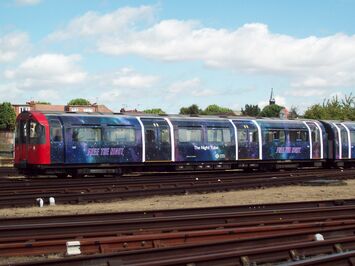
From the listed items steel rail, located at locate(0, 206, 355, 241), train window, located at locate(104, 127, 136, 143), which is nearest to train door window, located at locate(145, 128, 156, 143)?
train window, located at locate(104, 127, 136, 143)

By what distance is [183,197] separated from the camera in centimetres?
1802

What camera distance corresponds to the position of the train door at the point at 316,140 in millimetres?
33188

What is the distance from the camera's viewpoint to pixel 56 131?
24.1m

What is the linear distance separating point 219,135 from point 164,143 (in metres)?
3.52

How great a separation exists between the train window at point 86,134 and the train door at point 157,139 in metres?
2.45

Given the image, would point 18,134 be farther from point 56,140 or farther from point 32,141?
point 56,140

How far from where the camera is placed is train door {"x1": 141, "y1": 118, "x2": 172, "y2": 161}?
87.1ft

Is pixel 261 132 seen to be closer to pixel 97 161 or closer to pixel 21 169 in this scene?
pixel 97 161

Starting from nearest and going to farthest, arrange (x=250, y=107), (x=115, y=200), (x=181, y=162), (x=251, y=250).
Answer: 1. (x=251, y=250)
2. (x=115, y=200)
3. (x=181, y=162)
4. (x=250, y=107)

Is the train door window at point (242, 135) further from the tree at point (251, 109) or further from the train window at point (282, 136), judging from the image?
the tree at point (251, 109)

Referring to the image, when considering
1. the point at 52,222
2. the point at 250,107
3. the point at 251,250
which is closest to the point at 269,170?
the point at 52,222

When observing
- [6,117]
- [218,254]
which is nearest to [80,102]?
[6,117]

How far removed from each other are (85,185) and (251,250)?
12.8 metres

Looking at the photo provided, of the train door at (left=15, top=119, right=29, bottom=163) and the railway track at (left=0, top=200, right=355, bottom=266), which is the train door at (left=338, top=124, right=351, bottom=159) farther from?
the railway track at (left=0, top=200, right=355, bottom=266)
